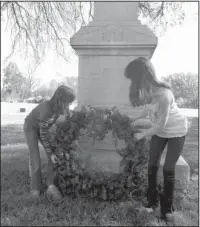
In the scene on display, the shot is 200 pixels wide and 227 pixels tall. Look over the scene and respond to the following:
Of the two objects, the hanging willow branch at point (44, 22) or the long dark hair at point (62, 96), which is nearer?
the long dark hair at point (62, 96)

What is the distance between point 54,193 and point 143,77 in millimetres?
1527

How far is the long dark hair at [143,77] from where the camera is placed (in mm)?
2328

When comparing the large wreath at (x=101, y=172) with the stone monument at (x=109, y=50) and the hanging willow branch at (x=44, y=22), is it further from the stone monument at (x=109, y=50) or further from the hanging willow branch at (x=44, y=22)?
the hanging willow branch at (x=44, y=22)

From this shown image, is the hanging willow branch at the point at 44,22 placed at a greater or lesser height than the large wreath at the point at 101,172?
greater

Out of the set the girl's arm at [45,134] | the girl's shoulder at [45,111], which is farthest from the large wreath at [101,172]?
the girl's shoulder at [45,111]

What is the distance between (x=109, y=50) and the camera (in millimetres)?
3203

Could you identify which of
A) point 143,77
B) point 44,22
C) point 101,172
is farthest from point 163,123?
point 44,22

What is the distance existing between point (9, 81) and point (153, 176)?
163cm

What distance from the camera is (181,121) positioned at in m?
2.33

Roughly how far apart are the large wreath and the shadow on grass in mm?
120

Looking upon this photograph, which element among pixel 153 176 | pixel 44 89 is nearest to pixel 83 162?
pixel 153 176

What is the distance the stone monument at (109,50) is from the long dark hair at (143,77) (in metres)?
0.75

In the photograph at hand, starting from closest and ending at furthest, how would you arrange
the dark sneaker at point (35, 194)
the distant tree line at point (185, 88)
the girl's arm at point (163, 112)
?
1. the girl's arm at point (163, 112)
2. the dark sneaker at point (35, 194)
3. the distant tree line at point (185, 88)

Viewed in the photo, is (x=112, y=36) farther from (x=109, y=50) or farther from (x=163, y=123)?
(x=163, y=123)
